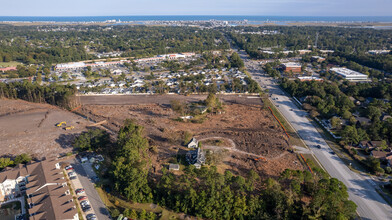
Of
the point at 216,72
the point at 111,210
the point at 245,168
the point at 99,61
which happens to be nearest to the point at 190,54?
the point at 216,72

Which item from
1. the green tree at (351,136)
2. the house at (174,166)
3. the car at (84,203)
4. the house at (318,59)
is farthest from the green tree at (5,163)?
the house at (318,59)

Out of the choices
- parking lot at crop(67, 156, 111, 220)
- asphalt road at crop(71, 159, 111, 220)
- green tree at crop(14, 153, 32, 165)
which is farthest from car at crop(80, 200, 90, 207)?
green tree at crop(14, 153, 32, 165)

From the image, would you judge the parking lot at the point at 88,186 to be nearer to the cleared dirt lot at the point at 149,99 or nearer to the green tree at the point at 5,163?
the green tree at the point at 5,163

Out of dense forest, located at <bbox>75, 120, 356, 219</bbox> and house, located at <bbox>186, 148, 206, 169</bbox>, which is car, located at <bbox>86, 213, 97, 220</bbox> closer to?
dense forest, located at <bbox>75, 120, 356, 219</bbox>

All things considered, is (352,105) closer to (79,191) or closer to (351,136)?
(351,136)

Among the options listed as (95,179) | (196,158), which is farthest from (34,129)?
(196,158)
